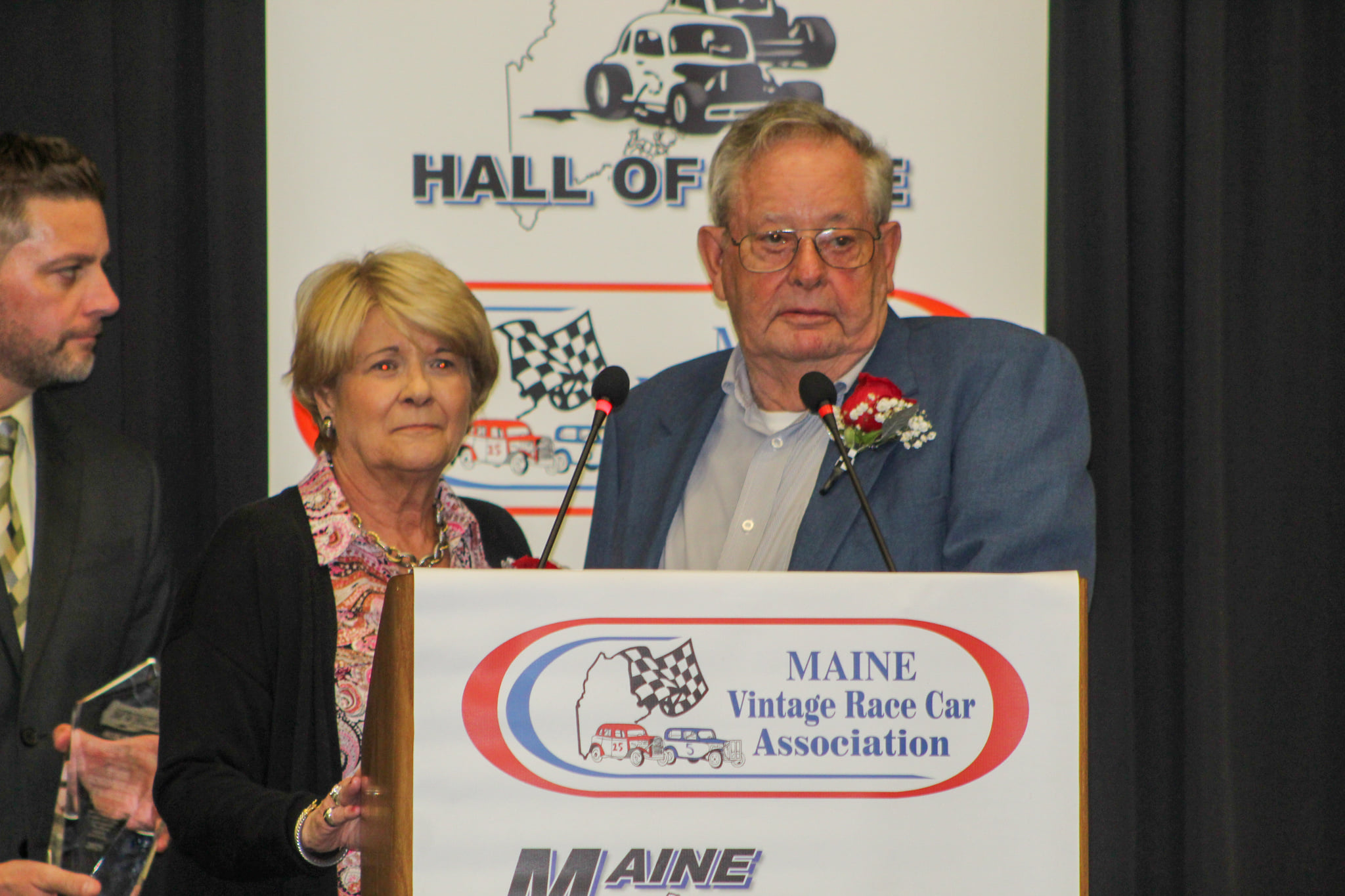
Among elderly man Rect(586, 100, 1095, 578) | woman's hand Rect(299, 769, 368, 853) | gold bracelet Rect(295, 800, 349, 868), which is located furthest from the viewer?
elderly man Rect(586, 100, 1095, 578)

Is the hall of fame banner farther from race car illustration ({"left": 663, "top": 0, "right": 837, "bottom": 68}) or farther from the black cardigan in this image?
the black cardigan

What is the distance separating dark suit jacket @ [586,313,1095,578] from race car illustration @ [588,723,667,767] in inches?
24.3

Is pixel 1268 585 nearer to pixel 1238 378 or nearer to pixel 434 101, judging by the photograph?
pixel 1238 378

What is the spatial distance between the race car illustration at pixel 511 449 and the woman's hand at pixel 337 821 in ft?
4.32

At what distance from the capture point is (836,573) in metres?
1.18

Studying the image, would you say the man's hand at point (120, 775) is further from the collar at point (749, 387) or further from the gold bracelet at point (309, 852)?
the collar at point (749, 387)

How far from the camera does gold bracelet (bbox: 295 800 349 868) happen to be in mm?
1685

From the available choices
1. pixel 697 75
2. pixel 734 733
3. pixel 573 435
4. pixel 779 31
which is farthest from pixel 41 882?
pixel 779 31

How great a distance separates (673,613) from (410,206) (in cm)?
202

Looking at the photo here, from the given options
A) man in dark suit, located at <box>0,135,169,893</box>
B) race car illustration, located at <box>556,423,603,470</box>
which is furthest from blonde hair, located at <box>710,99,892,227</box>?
man in dark suit, located at <box>0,135,169,893</box>

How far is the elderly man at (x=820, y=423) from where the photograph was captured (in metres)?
1.79

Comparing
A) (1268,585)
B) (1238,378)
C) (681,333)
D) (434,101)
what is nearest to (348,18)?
(434,101)

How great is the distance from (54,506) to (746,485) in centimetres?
137

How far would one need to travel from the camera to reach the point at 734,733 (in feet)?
3.90
